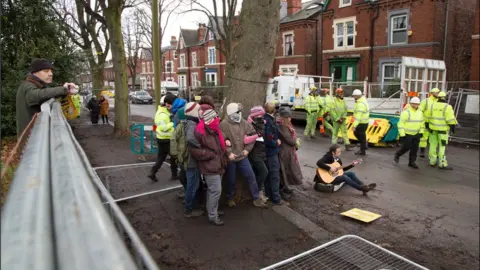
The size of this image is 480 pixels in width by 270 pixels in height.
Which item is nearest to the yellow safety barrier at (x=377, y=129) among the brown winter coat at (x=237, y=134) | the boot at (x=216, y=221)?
the brown winter coat at (x=237, y=134)

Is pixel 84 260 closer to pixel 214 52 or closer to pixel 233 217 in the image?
pixel 233 217

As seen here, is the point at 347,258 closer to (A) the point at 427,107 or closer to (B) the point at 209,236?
(B) the point at 209,236

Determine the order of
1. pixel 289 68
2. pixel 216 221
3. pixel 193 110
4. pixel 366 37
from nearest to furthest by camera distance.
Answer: pixel 216 221
pixel 193 110
pixel 366 37
pixel 289 68

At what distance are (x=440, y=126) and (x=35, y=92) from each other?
27.0ft

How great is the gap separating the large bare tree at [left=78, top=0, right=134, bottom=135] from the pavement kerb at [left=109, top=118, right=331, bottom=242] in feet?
30.4

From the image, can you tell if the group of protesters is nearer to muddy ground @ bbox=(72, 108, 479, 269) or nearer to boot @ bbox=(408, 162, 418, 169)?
muddy ground @ bbox=(72, 108, 479, 269)

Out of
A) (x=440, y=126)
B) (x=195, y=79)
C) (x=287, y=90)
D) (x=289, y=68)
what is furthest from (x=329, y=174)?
(x=195, y=79)

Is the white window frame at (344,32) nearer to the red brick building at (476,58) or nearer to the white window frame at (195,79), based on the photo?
the red brick building at (476,58)

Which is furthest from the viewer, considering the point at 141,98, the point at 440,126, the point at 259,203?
the point at 141,98

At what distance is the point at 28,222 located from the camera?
694 mm

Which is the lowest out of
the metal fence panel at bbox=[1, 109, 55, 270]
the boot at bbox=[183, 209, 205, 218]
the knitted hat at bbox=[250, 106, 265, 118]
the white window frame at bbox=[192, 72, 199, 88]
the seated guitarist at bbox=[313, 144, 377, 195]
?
the boot at bbox=[183, 209, 205, 218]

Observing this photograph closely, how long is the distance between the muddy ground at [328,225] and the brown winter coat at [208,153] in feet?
2.58

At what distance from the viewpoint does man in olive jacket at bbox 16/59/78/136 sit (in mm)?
2730

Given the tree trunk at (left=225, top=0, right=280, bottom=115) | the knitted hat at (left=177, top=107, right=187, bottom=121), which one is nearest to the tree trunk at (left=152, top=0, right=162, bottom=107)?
the knitted hat at (left=177, top=107, right=187, bottom=121)
